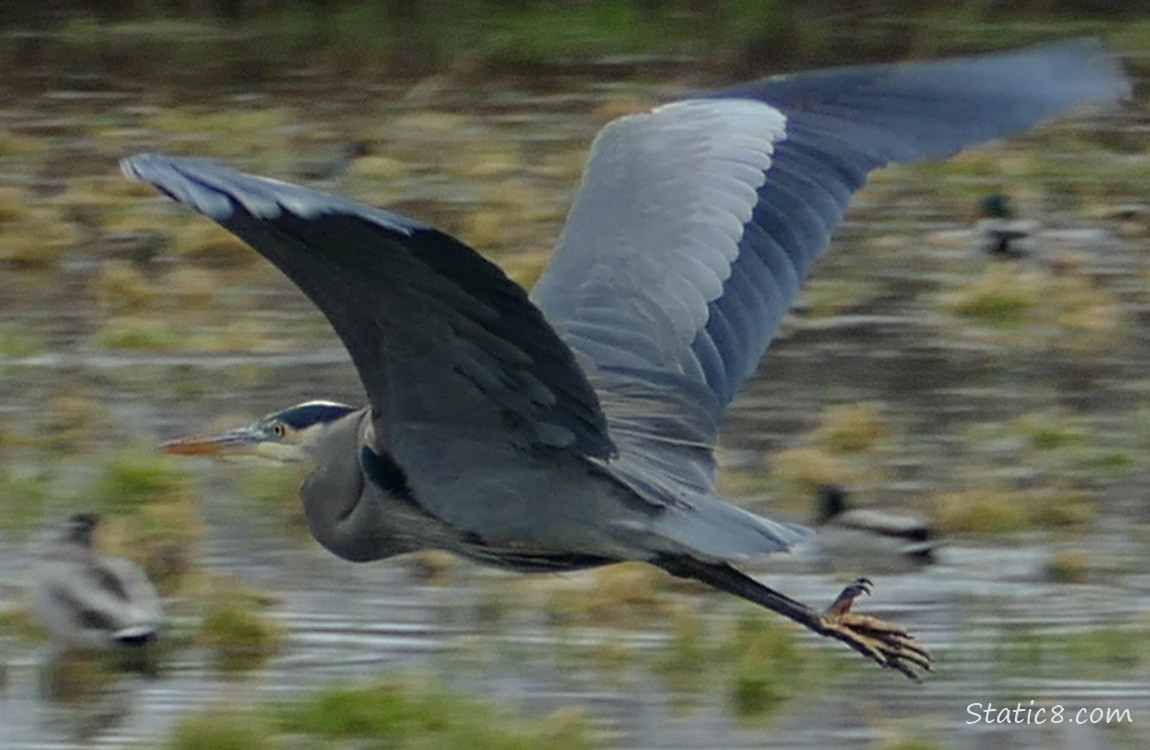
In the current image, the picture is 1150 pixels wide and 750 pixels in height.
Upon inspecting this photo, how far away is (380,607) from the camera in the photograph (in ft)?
22.5

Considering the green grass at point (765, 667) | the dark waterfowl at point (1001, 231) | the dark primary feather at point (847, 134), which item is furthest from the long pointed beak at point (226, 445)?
the dark waterfowl at point (1001, 231)

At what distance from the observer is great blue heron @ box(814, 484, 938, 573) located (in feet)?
23.1

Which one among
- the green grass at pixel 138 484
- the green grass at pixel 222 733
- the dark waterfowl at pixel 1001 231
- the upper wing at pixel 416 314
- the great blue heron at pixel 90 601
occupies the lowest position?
the green grass at pixel 222 733

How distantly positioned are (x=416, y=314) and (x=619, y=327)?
93cm

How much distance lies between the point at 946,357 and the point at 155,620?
3572mm

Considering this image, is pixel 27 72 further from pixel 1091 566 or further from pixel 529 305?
pixel 529 305

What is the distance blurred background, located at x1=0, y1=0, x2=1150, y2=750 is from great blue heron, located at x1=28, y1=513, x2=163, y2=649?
9 centimetres

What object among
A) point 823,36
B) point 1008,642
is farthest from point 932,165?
point 1008,642

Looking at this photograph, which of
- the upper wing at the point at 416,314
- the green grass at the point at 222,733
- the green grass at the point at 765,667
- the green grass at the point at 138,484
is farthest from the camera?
A: the green grass at the point at 138,484

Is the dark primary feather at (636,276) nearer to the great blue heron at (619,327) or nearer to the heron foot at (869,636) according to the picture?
the great blue heron at (619,327)

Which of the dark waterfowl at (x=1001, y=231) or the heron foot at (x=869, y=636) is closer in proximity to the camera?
the heron foot at (x=869, y=636)

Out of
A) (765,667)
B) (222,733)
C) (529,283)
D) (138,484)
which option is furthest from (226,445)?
(529,283)

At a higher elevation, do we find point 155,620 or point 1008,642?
point 1008,642

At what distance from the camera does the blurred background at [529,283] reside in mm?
6199
